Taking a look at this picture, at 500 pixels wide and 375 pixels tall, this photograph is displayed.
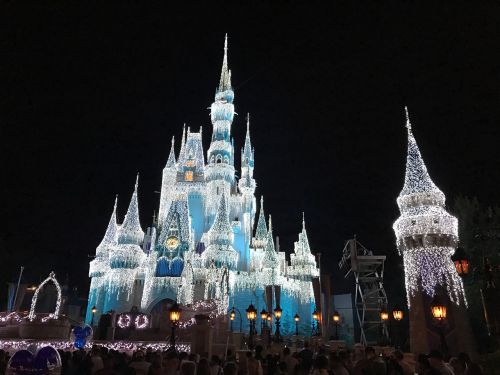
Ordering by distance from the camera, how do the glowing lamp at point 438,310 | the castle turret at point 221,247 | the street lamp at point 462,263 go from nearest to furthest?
the street lamp at point 462,263 < the glowing lamp at point 438,310 < the castle turret at point 221,247

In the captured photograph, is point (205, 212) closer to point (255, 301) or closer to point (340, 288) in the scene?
Answer: point (255, 301)

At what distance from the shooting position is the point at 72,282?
61.8 m

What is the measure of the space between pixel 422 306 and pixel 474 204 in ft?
36.7

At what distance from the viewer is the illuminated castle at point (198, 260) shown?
132 feet

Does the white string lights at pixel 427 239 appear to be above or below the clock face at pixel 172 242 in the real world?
below

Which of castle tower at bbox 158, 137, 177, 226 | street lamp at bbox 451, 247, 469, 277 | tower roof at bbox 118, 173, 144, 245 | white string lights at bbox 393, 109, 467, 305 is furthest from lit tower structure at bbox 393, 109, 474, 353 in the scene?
castle tower at bbox 158, 137, 177, 226

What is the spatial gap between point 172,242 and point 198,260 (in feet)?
11.4

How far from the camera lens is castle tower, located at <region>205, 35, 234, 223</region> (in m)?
49.2

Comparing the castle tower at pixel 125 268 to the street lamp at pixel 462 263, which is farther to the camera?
the castle tower at pixel 125 268

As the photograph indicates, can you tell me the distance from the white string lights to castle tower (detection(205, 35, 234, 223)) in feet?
92.5

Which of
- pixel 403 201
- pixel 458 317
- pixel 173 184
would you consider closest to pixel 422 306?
pixel 458 317

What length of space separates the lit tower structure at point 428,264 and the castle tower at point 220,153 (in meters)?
28.4

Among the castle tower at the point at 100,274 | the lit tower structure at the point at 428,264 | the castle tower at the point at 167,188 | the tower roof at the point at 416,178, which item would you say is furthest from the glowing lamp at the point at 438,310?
the castle tower at the point at 167,188

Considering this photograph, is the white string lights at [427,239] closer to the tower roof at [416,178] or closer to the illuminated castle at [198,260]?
the tower roof at [416,178]
